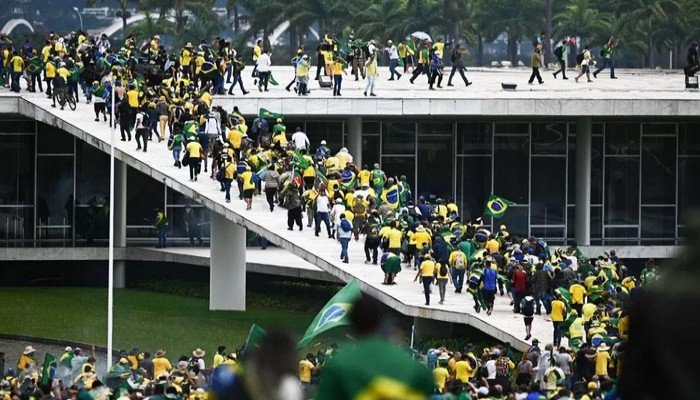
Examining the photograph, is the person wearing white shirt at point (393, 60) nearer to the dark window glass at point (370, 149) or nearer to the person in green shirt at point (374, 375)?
the dark window glass at point (370, 149)

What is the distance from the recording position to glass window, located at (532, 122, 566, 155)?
44.3 meters

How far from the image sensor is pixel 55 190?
140 ft

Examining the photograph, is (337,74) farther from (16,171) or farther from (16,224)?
(16,224)

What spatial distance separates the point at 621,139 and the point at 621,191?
1372mm

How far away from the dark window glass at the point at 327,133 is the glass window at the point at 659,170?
7649 mm

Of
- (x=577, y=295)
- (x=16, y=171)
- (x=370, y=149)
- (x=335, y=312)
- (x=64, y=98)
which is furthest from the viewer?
(x=370, y=149)

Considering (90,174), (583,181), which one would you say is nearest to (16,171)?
(90,174)

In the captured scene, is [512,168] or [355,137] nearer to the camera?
[355,137]

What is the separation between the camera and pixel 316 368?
2062 cm

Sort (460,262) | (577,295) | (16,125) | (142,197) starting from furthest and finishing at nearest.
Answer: (142,197), (16,125), (460,262), (577,295)

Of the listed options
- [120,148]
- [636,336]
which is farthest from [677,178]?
[636,336]

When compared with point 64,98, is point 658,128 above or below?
below

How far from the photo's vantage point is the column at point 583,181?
43.4 m

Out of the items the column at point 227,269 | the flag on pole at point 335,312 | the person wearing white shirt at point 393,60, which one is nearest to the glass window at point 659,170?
the person wearing white shirt at point 393,60
